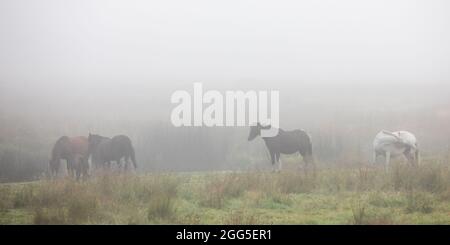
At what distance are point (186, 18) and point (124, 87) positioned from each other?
287 centimetres

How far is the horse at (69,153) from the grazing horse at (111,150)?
0.79ft

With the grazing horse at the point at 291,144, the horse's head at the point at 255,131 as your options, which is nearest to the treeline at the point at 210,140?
the grazing horse at the point at 291,144

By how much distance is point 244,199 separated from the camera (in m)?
10.0

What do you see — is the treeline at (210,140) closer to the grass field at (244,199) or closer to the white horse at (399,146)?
the white horse at (399,146)

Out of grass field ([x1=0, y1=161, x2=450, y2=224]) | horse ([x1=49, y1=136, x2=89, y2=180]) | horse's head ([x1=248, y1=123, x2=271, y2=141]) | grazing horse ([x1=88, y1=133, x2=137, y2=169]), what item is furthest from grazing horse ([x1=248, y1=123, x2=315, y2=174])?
horse ([x1=49, y1=136, x2=89, y2=180])

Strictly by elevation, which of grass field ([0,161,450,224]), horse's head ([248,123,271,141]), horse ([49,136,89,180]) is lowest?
grass field ([0,161,450,224])

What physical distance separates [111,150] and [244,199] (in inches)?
169

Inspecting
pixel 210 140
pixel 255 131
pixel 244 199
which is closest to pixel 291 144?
pixel 255 131

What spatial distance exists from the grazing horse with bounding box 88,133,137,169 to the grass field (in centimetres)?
175

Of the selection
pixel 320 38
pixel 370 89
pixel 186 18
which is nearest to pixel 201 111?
pixel 186 18

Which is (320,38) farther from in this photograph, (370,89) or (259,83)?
(259,83)

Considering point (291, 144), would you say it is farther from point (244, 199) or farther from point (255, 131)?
point (244, 199)

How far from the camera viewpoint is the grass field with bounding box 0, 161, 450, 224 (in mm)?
9055

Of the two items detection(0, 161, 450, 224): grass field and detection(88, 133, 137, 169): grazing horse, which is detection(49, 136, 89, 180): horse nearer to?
detection(88, 133, 137, 169): grazing horse
